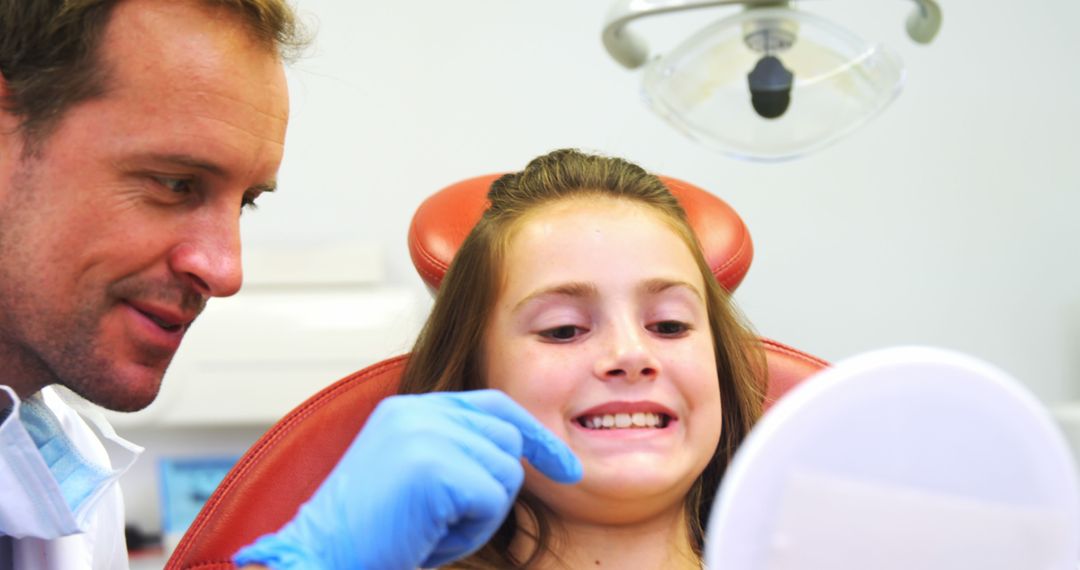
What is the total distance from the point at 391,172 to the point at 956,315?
1410 mm

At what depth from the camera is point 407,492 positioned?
907 mm

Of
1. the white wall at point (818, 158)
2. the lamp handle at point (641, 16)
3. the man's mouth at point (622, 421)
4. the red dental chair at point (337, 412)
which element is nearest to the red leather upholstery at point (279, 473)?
the red dental chair at point (337, 412)

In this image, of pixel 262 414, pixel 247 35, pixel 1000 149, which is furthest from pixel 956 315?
pixel 247 35

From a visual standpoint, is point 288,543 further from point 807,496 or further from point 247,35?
point 247,35

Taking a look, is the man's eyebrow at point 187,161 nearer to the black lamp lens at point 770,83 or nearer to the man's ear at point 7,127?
the man's ear at point 7,127

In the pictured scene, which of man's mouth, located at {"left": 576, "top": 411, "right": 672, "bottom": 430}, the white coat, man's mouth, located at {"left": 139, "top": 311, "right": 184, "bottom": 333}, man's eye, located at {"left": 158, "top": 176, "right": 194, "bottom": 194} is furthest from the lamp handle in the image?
the white coat

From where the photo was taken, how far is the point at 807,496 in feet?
2.21

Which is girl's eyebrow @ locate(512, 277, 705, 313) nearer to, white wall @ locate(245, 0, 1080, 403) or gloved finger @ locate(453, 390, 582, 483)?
gloved finger @ locate(453, 390, 582, 483)

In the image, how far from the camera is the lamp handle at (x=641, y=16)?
1060 millimetres

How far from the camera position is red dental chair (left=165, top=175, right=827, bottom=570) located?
1334mm

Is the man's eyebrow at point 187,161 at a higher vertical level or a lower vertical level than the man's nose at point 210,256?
higher

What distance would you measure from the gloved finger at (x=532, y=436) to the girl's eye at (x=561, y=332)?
27 cm

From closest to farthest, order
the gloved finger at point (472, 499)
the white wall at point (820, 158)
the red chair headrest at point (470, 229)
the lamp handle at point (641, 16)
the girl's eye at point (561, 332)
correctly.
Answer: the gloved finger at point (472, 499) < the lamp handle at point (641, 16) < the girl's eye at point (561, 332) < the red chair headrest at point (470, 229) < the white wall at point (820, 158)

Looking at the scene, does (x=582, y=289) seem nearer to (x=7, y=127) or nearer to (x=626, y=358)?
(x=626, y=358)
